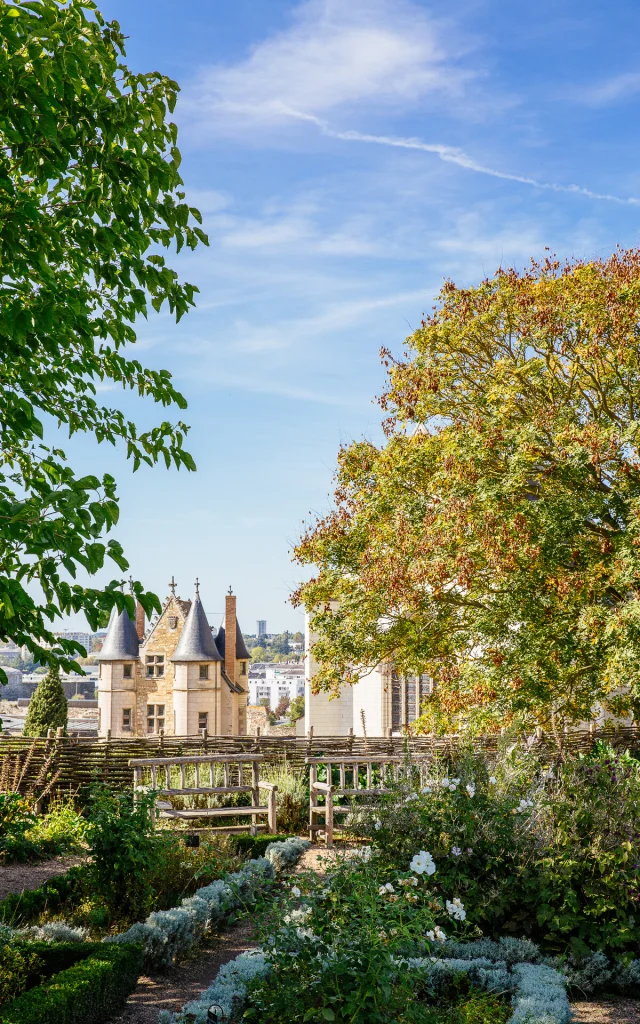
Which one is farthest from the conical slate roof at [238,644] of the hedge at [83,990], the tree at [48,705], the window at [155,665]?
the hedge at [83,990]

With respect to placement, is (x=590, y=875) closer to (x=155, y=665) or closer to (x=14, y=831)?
(x=14, y=831)

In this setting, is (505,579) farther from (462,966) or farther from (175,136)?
(175,136)

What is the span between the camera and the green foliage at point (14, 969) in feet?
18.1

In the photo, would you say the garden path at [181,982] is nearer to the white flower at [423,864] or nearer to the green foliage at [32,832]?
the white flower at [423,864]

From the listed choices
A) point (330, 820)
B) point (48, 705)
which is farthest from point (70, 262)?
point (48, 705)

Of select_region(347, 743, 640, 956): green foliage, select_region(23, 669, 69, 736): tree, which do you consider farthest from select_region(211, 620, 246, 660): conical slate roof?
select_region(347, 743, 640, 956): green foliage

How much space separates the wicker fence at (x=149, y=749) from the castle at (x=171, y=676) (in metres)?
19.7

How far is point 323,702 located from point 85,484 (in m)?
25.5

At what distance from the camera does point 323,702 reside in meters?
28.6

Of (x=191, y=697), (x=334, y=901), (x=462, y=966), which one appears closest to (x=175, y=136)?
(x=334, y=901)

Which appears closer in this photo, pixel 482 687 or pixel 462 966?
pixel 462 966

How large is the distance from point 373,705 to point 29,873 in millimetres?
17120

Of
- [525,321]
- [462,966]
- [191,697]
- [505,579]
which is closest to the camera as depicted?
[462,966]

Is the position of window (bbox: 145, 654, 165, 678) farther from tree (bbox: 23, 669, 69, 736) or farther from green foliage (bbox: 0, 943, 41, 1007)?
green foliage (bbox: 0, 943, 41, 1007)
